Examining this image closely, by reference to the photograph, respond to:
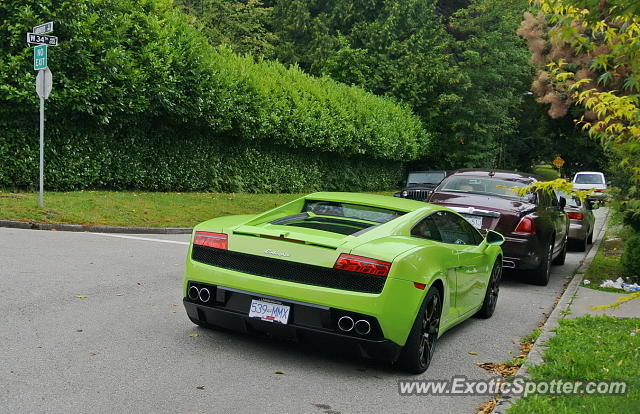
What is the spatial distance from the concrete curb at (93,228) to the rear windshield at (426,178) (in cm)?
949

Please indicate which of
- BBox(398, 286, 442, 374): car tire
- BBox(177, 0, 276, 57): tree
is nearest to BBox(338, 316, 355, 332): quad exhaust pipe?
BBox(398, 286, 442, 374): car tire

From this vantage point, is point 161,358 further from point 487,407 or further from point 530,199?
point 530,199

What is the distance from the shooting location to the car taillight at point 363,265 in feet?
16.9

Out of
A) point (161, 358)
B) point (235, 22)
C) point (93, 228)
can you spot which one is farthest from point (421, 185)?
point (235, 22)

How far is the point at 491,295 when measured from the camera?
809 cm

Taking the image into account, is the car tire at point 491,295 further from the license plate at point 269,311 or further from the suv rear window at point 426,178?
the suv rear window at point 426,178

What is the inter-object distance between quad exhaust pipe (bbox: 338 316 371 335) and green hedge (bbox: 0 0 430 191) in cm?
1334

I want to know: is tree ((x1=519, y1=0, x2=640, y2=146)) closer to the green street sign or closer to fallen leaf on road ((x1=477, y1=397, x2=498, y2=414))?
fallen leaf on road ((x1=477, y1=397, x2=498, y2=414))

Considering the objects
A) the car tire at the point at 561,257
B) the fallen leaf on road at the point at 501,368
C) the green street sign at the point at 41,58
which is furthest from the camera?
the green street sign at the point at 41,58

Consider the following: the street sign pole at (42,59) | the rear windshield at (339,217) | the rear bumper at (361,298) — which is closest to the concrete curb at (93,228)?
the street sign pole at (42,59)

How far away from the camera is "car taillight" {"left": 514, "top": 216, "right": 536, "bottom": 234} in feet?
33.3

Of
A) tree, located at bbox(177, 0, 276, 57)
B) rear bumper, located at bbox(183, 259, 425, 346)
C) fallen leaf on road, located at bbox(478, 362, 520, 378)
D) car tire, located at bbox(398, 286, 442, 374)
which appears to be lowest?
fallen leaf on road, located at bbox(478, 362, 520, 378)

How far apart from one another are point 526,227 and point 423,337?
202 inches

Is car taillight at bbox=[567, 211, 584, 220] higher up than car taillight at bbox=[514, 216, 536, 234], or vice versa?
car taillight at bbox=[514, 216, 536, 234]
